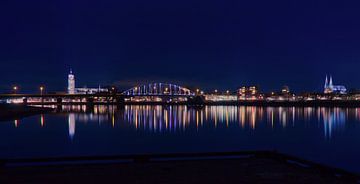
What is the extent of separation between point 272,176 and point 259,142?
2508 centimetres

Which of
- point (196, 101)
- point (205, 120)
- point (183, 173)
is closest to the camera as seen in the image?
point (183, 173)

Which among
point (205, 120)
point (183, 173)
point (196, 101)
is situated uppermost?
point (183, 173)

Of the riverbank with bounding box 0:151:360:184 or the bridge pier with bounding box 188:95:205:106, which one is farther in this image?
the bridge pier with bounding box 188:95:205:106

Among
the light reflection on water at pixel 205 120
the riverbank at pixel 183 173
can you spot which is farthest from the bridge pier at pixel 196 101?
the riverbank at pixel 183 173

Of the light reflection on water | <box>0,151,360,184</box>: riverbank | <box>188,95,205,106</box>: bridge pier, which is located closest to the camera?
<box>0,151,360,184</box>: riverbank

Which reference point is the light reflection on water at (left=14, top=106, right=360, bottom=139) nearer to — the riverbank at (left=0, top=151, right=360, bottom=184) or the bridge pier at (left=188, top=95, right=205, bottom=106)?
the riverbank at (left=0, top=151, right=360, bottom=184)

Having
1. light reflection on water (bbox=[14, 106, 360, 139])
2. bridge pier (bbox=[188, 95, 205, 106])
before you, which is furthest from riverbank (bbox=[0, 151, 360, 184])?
bridge pier (bbox=[188, 95, 205, 106])

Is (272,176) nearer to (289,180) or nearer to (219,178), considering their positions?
(289,180)

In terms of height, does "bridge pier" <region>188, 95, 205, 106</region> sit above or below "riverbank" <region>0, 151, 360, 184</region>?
below

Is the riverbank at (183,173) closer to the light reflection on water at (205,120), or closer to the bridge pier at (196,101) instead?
the light reflection on water at (205,120)

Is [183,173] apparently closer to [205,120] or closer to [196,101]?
[205,120]

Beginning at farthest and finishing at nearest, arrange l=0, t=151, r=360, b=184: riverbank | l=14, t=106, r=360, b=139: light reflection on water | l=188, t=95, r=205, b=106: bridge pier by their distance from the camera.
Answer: l=188, t=95, r=205, b=106: bridge pier, l=14, t=106, r=360, b=139: light reflection on water, l=0, t=151, r=360, b=184: riverbank

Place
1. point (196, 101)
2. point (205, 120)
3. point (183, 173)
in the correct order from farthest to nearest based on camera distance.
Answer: point (196, 101)
point (205, 120)
point (183, 173)

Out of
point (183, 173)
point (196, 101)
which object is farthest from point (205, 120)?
point (196, 101)
